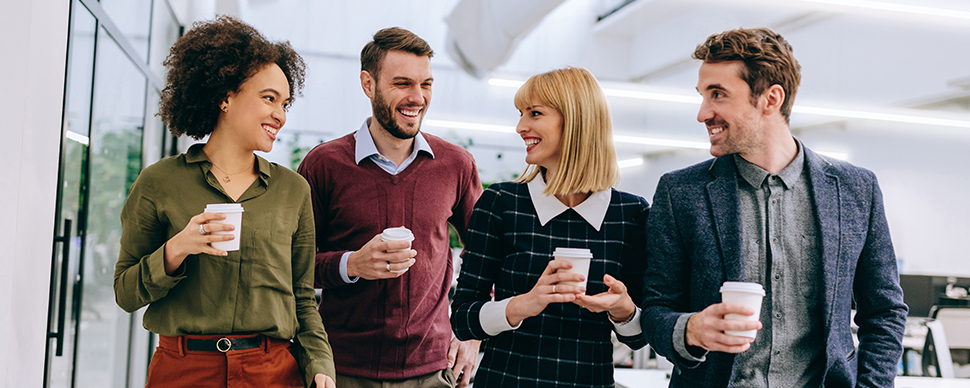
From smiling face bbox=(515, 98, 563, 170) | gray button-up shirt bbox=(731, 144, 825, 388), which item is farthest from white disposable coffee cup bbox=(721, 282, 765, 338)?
smiling face bbox=(515, 98, 563, 170)

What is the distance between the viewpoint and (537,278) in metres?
1.69

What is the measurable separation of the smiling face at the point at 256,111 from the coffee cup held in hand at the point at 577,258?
720 millimetres

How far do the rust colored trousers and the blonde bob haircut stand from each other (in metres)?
0.81

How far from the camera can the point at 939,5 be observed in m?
6.90

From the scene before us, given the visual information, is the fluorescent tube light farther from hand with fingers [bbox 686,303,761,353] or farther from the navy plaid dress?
hand with fingers [bbox 686,303,761,353]

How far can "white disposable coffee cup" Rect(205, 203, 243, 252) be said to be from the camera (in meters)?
1.32

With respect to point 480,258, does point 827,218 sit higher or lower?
higher

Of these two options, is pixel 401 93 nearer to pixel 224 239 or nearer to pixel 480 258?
pixel 480 258

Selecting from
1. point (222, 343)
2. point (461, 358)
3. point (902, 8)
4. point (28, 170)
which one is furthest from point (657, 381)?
point (902, 8)

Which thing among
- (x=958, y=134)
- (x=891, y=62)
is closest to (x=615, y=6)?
(x=891, y=62)

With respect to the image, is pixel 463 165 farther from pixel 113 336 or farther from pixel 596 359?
pixel 113 336

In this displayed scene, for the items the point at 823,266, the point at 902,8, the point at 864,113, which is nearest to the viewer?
the point at 823,266

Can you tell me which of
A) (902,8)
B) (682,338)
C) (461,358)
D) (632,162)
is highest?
(902,8)

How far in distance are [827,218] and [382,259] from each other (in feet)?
3.59
